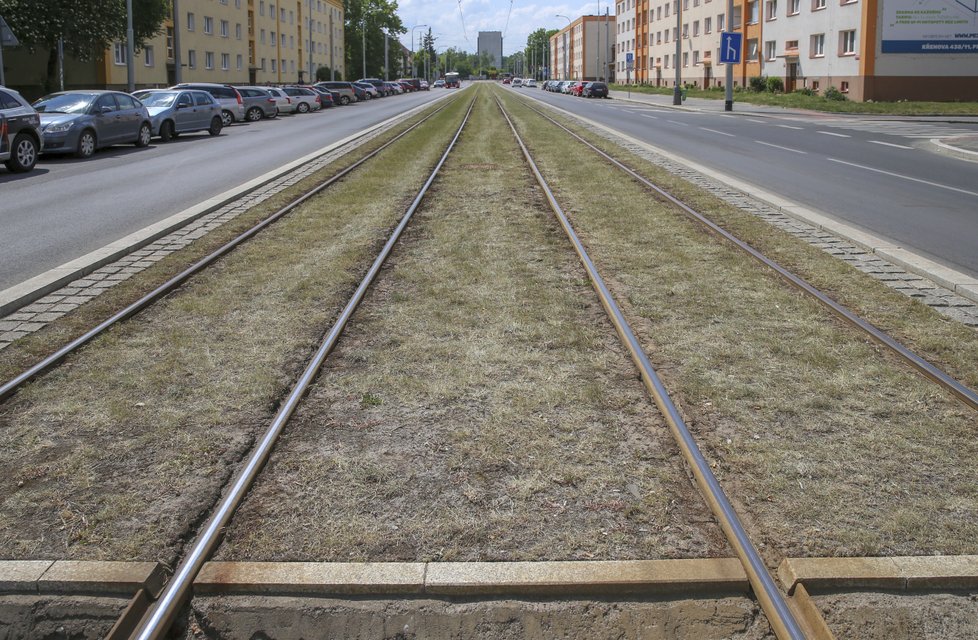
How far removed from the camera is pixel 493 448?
14.1ft

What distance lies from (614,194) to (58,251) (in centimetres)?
764

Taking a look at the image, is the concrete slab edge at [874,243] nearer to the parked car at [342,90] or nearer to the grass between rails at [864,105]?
the grass between rails at [864,105]

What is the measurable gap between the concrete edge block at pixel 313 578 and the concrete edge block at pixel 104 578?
162mm

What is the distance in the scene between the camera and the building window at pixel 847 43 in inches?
1809

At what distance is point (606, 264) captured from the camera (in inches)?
333

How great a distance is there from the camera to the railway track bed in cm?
315

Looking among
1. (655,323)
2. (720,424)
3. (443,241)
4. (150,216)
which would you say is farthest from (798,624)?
(150,216)

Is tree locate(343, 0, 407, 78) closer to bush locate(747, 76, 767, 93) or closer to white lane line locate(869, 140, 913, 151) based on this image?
bush locate(747, 76, 767, 93)

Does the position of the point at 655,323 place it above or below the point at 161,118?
below

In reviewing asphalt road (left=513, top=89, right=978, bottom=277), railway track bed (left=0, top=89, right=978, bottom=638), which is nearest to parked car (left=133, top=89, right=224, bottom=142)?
asphalt road (left=513, top=89, right=978, bottom=277)

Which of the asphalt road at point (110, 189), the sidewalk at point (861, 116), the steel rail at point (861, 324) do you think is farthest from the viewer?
the sidewalk at point (861, 116)

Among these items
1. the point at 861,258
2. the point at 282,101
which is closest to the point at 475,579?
the point at 861,258

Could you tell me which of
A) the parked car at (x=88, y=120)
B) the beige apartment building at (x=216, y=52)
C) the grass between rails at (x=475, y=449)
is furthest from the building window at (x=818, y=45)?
the grass between rails at (x=475, y=449)

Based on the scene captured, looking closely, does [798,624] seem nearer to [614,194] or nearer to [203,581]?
[203,581]
